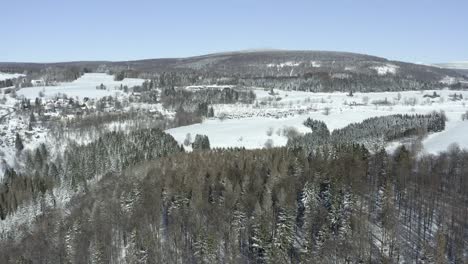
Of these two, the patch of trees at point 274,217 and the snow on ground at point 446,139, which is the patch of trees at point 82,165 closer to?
the patch of trees at point 274,217

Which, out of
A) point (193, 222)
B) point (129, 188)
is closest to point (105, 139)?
point (129, 188)

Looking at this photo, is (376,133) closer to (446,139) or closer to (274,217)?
(446,139)

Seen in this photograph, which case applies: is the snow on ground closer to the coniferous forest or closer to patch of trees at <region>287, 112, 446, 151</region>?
patch of trees at <region>287, 112, 446, 151</region>

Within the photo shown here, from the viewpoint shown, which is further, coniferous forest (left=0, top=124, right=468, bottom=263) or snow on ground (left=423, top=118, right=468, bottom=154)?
snow on ground (left=423, top=118, right=468, bottom=154)

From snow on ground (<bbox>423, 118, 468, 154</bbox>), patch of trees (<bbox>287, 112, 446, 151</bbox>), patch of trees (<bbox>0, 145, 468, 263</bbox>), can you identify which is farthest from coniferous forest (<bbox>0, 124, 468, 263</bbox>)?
patch of trees (<bbox>287, 112, 446, 151</bbox>)

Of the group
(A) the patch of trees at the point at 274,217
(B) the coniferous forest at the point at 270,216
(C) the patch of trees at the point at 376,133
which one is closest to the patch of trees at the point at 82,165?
(B) the coniferous forest at the point at 270,216

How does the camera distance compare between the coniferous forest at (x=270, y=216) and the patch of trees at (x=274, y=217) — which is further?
the coniferous forest at (x=270, y=216)

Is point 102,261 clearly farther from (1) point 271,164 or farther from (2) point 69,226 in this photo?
(1) point 271,164

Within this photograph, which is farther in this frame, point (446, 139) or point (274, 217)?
point (446, 139)

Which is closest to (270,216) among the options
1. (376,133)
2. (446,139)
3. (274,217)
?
(274,217)
